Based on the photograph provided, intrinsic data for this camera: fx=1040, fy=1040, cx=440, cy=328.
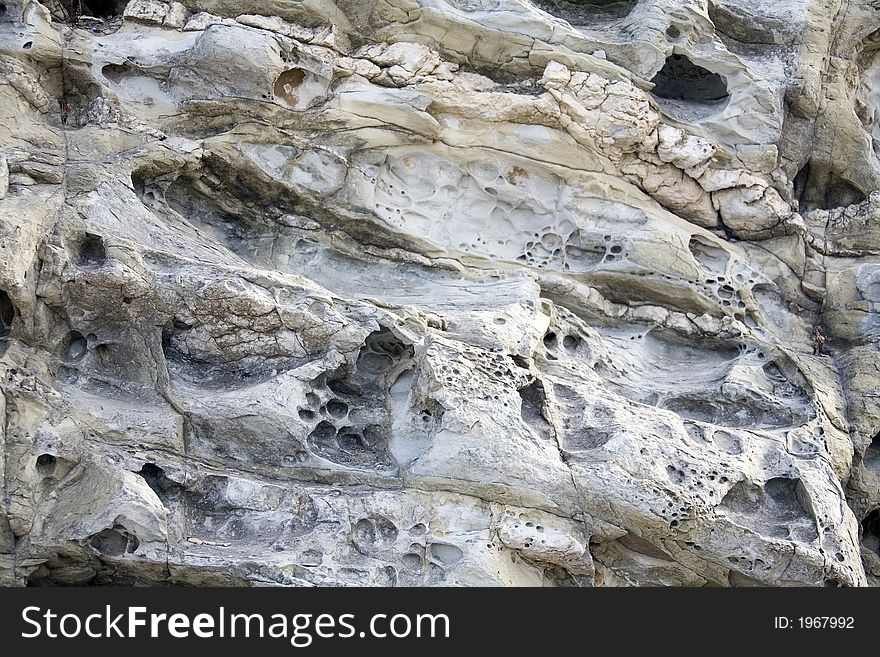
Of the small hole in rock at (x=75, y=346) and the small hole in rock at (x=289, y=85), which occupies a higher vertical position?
the small hole in rock at (x=289, y=85)

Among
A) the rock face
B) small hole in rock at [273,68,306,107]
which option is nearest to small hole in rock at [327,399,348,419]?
the rock face

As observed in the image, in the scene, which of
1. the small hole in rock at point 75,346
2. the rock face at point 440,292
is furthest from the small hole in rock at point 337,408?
the small hole in rock at point 75,346

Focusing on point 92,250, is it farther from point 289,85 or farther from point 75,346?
point 289,85

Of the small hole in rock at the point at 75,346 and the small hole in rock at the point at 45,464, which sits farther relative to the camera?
the small hole in rock at the point at 75,346

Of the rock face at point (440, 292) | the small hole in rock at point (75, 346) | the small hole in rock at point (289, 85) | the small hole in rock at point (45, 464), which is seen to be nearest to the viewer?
the small hole in rock at point (45, 464)

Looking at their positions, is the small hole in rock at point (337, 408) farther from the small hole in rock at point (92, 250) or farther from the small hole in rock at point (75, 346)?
the small hole in rock at point (92, 250)

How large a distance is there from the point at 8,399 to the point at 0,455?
329 millimetres

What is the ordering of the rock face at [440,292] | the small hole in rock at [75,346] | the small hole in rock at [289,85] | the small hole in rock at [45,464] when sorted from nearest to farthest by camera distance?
the small hole in rock at [45,464], the rock face at [440,292], the small hole in rock at [75,346], the small hole in rock at [289,85]

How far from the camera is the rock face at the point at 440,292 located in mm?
6055

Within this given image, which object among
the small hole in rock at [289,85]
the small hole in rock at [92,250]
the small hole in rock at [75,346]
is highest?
the small hole in rock at [289,85]

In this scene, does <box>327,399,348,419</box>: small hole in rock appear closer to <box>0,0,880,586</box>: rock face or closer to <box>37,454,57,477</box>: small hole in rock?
<box>0,0,880,586</box>: rock face

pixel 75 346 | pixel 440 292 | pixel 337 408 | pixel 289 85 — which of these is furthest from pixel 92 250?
pixel 440 292

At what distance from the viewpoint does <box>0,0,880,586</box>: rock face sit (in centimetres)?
605
